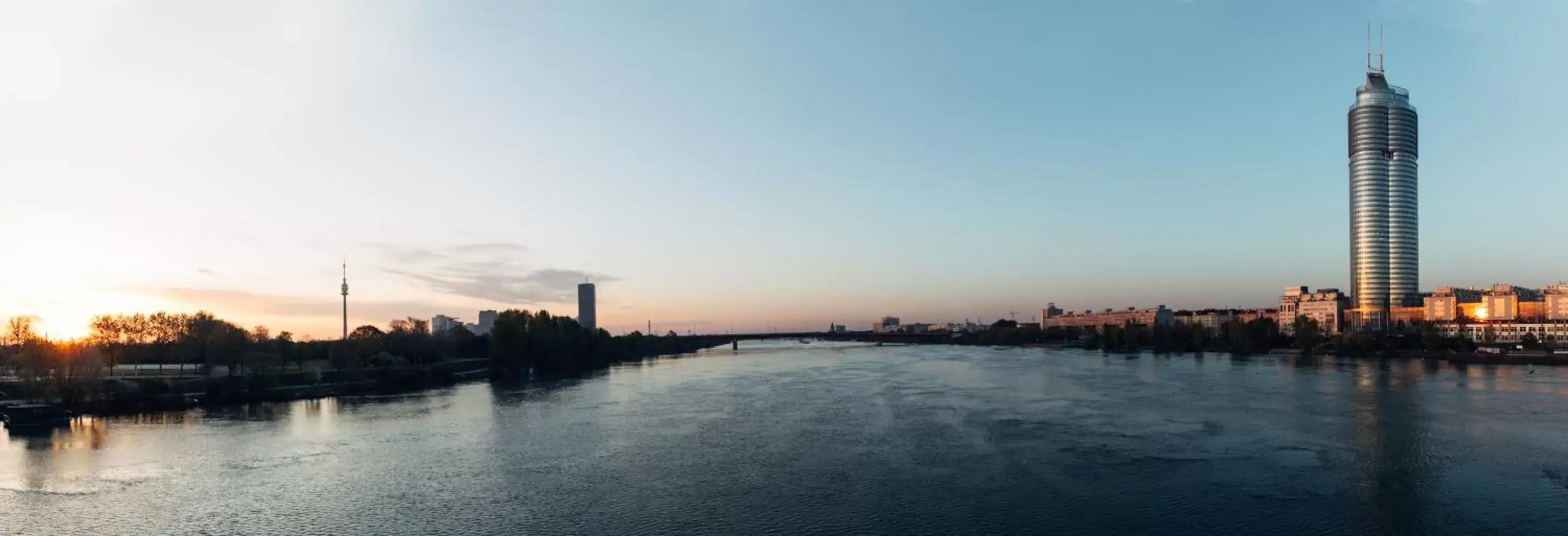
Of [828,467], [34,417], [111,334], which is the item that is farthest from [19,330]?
[828,467]

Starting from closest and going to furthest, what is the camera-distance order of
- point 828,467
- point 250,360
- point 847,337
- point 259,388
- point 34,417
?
point 828,467, point 34,417, point 259,388, point 250,360, point 847,337

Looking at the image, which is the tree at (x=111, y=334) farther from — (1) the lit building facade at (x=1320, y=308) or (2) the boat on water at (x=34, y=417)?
(1) the lit building facade at (x=1320, y=308)

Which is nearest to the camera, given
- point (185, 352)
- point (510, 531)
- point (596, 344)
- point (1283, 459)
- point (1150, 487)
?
point (510, 531)

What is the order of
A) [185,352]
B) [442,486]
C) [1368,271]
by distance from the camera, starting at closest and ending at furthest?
[442,486] → [185,352] → [1368,271]

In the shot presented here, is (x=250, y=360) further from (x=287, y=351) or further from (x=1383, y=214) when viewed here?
(x=1383, y=214)

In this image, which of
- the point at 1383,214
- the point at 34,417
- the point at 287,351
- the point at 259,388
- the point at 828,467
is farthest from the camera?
the point at 1383,214

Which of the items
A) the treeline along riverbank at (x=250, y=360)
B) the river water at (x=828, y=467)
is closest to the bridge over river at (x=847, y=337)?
the treeline along riverbank at (x=250, y=360)

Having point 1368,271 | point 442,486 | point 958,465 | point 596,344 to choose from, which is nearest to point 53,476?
point 442,486

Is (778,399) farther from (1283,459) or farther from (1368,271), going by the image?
(1368,271)
